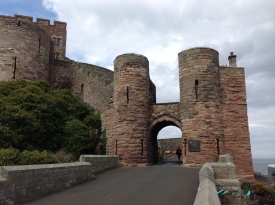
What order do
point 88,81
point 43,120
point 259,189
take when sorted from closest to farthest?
point 259,189, point 43,120, point 88,81

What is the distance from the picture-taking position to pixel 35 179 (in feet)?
24.3

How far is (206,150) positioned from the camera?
15.6 m

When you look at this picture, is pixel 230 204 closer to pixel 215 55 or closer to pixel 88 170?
pixel 88 170

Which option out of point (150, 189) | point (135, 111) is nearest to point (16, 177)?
point (150, 189)

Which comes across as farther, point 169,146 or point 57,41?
point 57,41

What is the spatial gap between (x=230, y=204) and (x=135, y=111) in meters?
9.14

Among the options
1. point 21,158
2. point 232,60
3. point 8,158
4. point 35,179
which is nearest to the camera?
point 35,179

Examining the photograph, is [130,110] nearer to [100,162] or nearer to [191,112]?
[191,112]

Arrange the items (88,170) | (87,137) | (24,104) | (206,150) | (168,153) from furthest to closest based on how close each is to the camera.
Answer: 1. (168,153)
2. (87,137)
3. (24,104)
4. (206,150)
5. (88,170)

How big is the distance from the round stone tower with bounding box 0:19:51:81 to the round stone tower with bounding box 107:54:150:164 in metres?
11.6

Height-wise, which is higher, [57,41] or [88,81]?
[57,41]

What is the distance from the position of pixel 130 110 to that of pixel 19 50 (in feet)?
47.4

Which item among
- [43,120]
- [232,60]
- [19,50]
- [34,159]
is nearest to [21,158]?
[34,159]

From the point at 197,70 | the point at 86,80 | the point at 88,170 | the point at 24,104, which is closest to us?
the point at 88,170
